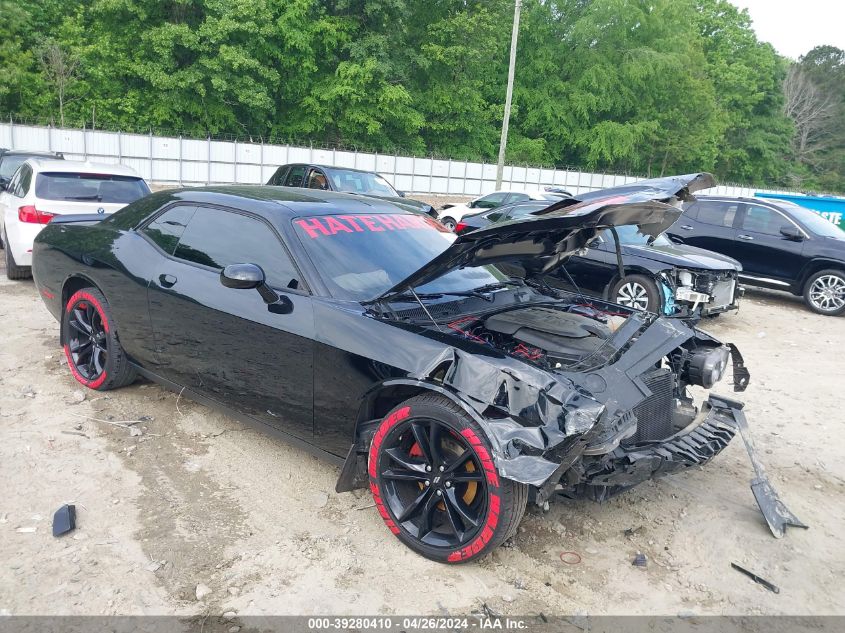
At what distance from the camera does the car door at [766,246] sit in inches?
397

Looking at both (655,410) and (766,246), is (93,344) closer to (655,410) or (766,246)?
(655,410)

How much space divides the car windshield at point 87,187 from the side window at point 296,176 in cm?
431

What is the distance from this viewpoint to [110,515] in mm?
3219

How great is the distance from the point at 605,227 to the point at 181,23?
3319 centimetres

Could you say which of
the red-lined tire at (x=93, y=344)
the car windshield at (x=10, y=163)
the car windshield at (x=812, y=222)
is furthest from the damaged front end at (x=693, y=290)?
the car windshield at (x=10, y=163)

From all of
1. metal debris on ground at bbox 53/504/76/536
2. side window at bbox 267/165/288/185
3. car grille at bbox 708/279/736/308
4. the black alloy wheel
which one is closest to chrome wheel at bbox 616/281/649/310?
car grille at bbox 708/279/736/308

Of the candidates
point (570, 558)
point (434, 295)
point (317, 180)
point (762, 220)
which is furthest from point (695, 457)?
point (317, 180)

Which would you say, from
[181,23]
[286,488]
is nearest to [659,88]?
[181,23]

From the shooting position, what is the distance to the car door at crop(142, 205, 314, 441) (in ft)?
11.0

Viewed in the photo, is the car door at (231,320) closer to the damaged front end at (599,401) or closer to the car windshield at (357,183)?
the damaged front end at (599,401)

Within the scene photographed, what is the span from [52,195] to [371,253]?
579 centimetres

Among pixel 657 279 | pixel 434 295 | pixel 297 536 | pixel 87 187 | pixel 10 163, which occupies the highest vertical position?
pixel 10 163

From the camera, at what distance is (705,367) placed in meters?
3.65

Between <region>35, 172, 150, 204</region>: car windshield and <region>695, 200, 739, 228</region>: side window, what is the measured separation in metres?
9.03
